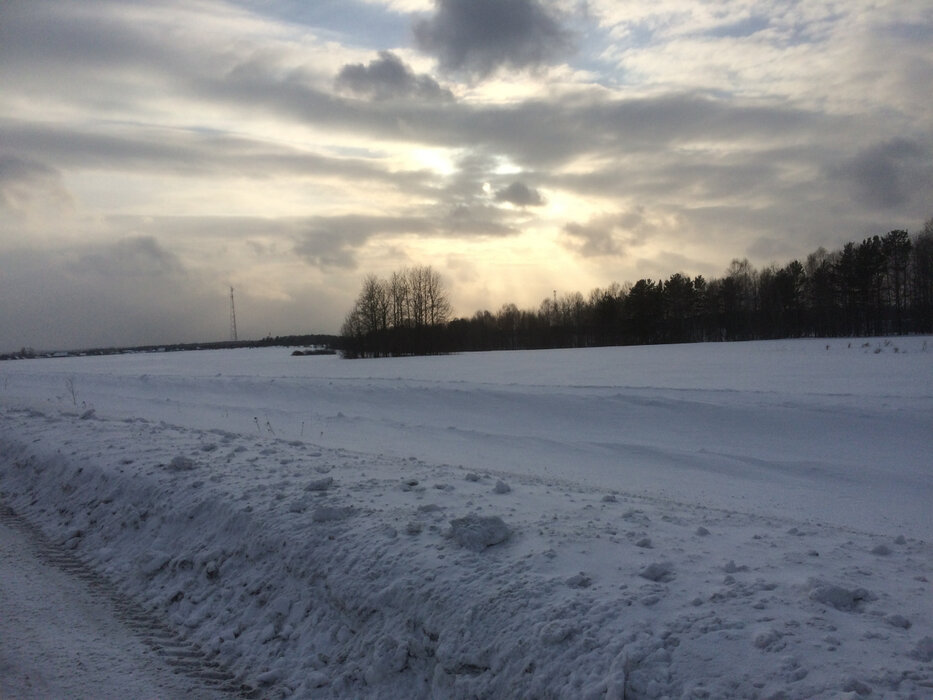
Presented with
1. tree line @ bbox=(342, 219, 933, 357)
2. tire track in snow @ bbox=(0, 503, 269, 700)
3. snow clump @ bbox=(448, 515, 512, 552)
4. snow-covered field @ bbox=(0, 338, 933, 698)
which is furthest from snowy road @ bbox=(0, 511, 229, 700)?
tree line @ bbox=(342, 219, 933, 357)

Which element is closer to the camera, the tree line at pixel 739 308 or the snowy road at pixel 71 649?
the snowy road at pixel 71 649

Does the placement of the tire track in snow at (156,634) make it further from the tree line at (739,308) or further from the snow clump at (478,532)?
the tree line at (739,308)

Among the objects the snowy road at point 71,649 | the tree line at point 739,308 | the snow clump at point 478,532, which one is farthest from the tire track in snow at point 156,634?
the tree line at point 739,308

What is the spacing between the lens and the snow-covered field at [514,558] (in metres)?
3.67

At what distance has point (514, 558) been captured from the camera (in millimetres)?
4988

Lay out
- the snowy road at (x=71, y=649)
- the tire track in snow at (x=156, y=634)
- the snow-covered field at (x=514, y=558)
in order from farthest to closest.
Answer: the tire track in snow at (x=156, y=634)
the snowy road at (x=71, y=649)
the snow-covered field at (x=514, y=558)

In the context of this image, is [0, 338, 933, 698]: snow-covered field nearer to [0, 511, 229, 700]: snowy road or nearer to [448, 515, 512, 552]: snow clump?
[448, 515, 512, 552]: snow clump

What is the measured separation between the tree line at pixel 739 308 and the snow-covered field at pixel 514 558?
6264 centimetres

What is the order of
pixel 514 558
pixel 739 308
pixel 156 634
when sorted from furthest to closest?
1. pixel 739 308
2. pixel 156 634
3. pixel 514 558

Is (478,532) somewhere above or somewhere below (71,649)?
above

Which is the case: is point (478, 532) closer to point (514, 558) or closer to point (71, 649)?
point (514, 558)

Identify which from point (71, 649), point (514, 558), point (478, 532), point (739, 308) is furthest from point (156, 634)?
point (739, 308)

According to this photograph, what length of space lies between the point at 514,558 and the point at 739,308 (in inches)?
3546

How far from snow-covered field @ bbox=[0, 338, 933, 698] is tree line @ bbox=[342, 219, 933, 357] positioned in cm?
6264
